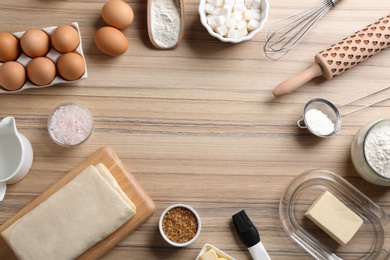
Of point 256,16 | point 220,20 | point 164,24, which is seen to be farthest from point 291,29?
point 164,24

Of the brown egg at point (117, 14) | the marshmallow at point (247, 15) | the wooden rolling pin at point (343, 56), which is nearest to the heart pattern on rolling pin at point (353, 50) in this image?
the wooden rolling pin at point (343, 56)

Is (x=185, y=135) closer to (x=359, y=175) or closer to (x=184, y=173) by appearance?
(x=184, y=173)

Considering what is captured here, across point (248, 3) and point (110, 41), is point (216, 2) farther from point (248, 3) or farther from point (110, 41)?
point (110, 41)

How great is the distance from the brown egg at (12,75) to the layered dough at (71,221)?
31cm

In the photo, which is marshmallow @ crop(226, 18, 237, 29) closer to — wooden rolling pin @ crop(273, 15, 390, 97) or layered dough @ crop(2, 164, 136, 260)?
wooden rolling pin @ crop(273, 15, 390, 97)

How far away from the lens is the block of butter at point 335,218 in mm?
1203

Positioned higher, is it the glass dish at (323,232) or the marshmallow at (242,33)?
the marshmallow at (242,33)

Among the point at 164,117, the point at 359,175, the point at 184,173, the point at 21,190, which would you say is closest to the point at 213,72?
the point at 164,117

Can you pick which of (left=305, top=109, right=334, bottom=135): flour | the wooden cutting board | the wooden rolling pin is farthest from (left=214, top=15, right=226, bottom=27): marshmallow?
the wooden cutting board

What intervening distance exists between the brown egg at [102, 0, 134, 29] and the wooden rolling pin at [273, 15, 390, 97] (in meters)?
0.45

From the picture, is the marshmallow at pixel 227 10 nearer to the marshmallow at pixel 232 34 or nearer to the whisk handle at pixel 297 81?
the marshmallow at pixel 232 34

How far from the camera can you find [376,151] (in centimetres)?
118

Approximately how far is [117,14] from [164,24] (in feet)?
0.45

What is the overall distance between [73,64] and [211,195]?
0.51m
